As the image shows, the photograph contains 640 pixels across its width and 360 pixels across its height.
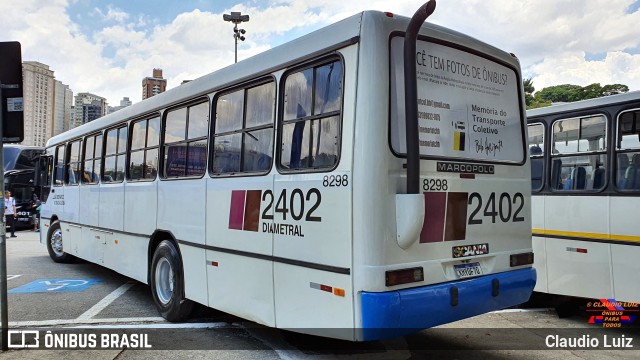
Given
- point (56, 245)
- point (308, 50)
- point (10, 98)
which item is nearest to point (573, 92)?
point (56, 245)

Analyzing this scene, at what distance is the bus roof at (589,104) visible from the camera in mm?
5656

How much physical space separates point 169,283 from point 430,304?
→ 3729mm

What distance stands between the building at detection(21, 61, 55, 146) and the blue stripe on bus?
3977 cm

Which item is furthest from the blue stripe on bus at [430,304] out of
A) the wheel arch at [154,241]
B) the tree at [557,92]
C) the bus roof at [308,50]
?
the tree at [557,92]

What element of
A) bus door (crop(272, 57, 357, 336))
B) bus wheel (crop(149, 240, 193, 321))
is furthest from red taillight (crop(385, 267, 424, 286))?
bus wheel (crop(149, 240, 193, 321))

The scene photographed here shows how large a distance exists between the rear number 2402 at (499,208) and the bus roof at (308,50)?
1.41 metres

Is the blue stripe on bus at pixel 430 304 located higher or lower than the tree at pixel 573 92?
lower

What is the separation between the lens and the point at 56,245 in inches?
418

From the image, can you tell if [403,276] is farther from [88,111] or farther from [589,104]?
[88,111]

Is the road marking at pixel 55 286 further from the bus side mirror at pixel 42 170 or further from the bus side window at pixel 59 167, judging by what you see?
the bus side mirror at pixel 42 170

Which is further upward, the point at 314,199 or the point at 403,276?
the point at 314,199

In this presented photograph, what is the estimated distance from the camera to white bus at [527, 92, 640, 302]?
551cm

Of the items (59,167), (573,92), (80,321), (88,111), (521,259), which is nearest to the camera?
(521,259)

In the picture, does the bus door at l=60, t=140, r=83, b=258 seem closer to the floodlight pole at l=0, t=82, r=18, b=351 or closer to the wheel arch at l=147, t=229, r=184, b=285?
the wheel arch at l=147, t=229, r=184, b=285
